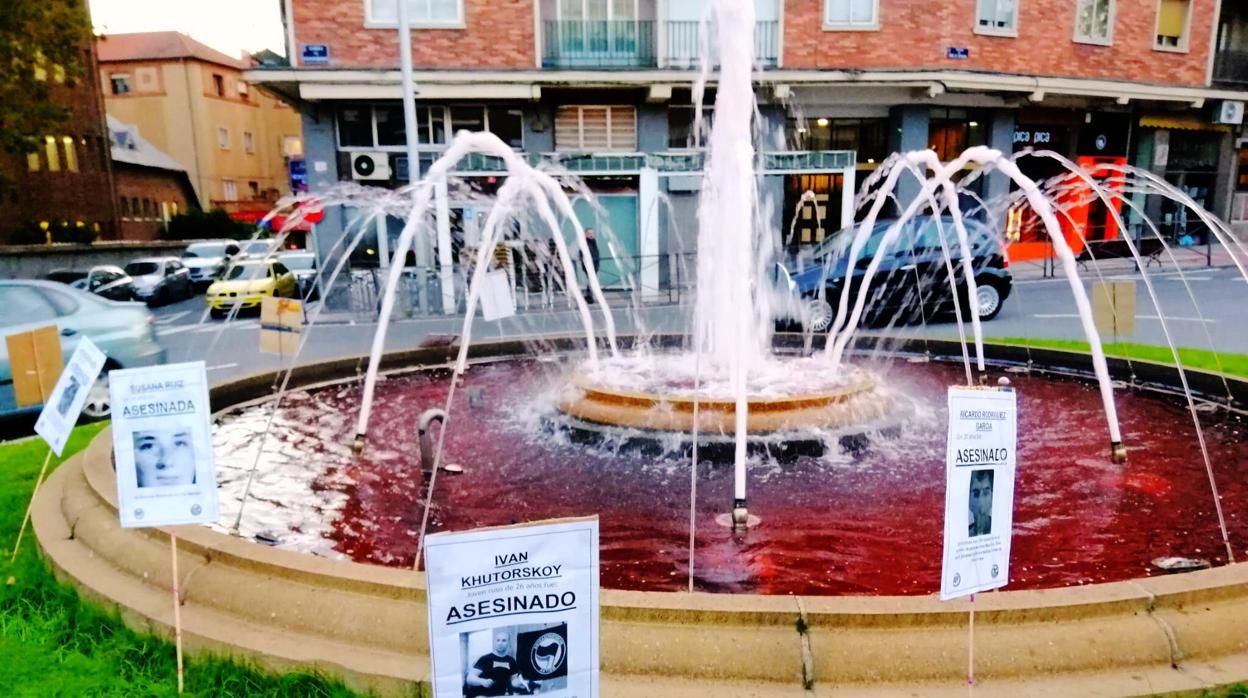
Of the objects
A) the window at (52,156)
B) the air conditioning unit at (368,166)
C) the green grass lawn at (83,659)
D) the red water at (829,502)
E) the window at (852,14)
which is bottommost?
the red water at (829,502)

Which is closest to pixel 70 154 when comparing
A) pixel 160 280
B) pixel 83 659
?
pixel 160 280

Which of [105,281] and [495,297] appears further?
[105,281]

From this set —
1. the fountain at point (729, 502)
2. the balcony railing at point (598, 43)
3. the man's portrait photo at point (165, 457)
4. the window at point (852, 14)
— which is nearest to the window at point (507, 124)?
the balcony railing at point (598, 43)

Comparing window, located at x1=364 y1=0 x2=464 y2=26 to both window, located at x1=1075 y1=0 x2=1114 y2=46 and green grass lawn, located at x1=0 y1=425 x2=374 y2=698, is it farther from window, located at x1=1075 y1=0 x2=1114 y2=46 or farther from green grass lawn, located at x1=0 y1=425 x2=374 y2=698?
green grass lawn, located at x1=0 y1=425 x2=374 y2=698

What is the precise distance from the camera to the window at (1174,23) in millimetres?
26328

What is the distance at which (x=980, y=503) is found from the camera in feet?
10.8

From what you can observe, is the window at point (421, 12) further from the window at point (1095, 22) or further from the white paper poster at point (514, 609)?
the white paper poster at point (514, 609)

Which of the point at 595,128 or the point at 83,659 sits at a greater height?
the point at 595,128

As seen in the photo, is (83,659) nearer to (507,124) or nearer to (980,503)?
(980,503)

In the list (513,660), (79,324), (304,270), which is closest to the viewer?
(513,660)

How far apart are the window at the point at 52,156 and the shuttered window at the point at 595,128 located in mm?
27986

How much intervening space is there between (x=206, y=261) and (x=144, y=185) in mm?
21956

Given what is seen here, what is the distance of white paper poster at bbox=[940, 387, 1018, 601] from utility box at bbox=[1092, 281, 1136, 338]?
7091mm

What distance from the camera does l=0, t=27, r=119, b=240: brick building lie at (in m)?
34.9
